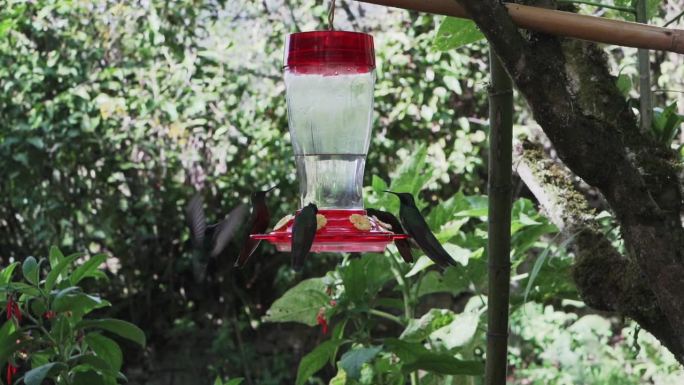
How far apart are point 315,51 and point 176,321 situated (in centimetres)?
475

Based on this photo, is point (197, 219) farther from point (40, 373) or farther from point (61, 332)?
point (40, 373)

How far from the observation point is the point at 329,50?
1623 millimetres

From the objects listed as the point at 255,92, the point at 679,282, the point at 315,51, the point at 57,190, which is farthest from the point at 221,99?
the point at 679,282

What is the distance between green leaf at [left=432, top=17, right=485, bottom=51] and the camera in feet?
4.95

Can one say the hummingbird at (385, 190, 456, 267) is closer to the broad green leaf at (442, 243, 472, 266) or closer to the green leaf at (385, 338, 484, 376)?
the green leaf at (385, 338, 484, 376)

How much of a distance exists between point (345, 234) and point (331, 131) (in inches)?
28.8

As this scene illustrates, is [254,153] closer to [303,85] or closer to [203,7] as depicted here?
[203,7]

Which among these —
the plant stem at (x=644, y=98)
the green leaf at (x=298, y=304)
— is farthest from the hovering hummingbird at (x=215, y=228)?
A: the plant stem at (x=644, y=98)

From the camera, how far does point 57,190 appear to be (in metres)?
5.55

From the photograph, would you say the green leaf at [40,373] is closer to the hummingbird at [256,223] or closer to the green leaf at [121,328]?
the green leaf at [121,328]

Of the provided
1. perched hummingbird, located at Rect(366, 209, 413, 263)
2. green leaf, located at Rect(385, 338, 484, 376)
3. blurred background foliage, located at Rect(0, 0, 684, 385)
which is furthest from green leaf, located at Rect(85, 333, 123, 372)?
blurred background foliage, located at Rect(0, 0, 684, 385)

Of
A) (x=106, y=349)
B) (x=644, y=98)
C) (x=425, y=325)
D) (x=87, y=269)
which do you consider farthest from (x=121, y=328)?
(x=644, y=98)

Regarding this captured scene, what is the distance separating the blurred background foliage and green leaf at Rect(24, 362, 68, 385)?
334 cm

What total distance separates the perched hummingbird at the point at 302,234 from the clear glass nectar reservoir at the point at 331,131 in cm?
55
